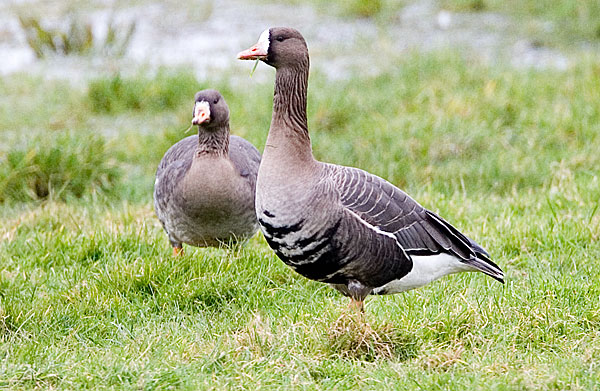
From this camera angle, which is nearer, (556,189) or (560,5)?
(556,189)

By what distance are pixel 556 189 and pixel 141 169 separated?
158 inches

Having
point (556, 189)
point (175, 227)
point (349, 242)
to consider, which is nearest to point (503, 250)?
point (556, 189)

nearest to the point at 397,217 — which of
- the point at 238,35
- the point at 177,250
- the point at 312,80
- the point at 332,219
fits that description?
the point at 332,219

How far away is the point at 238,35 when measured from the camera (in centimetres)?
1341

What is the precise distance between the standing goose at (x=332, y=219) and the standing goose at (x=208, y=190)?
1164mm

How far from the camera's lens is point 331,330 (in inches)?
175

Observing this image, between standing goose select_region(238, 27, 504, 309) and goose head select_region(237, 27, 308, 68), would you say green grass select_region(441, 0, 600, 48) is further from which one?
goose head select_region(237, 27, 308, 68)

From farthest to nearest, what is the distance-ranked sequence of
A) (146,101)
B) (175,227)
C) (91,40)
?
(91,40) < (146,101) < (175,227)

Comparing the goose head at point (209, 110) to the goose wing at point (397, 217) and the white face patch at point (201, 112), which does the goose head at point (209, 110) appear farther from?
the goose wing at point (397, 217)

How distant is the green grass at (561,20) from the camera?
12234 mm

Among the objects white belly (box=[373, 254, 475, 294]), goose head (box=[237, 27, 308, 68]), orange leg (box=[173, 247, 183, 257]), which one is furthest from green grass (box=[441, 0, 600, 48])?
goose head (box=[237, 27, 308, 68])

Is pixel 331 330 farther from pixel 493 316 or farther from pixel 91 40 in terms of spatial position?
pixel 91 40

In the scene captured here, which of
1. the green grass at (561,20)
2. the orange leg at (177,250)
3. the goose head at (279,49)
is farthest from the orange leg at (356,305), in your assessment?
the green grass at (561,20)

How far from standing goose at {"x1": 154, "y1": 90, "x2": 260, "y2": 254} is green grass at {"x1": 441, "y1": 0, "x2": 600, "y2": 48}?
7.33 m
